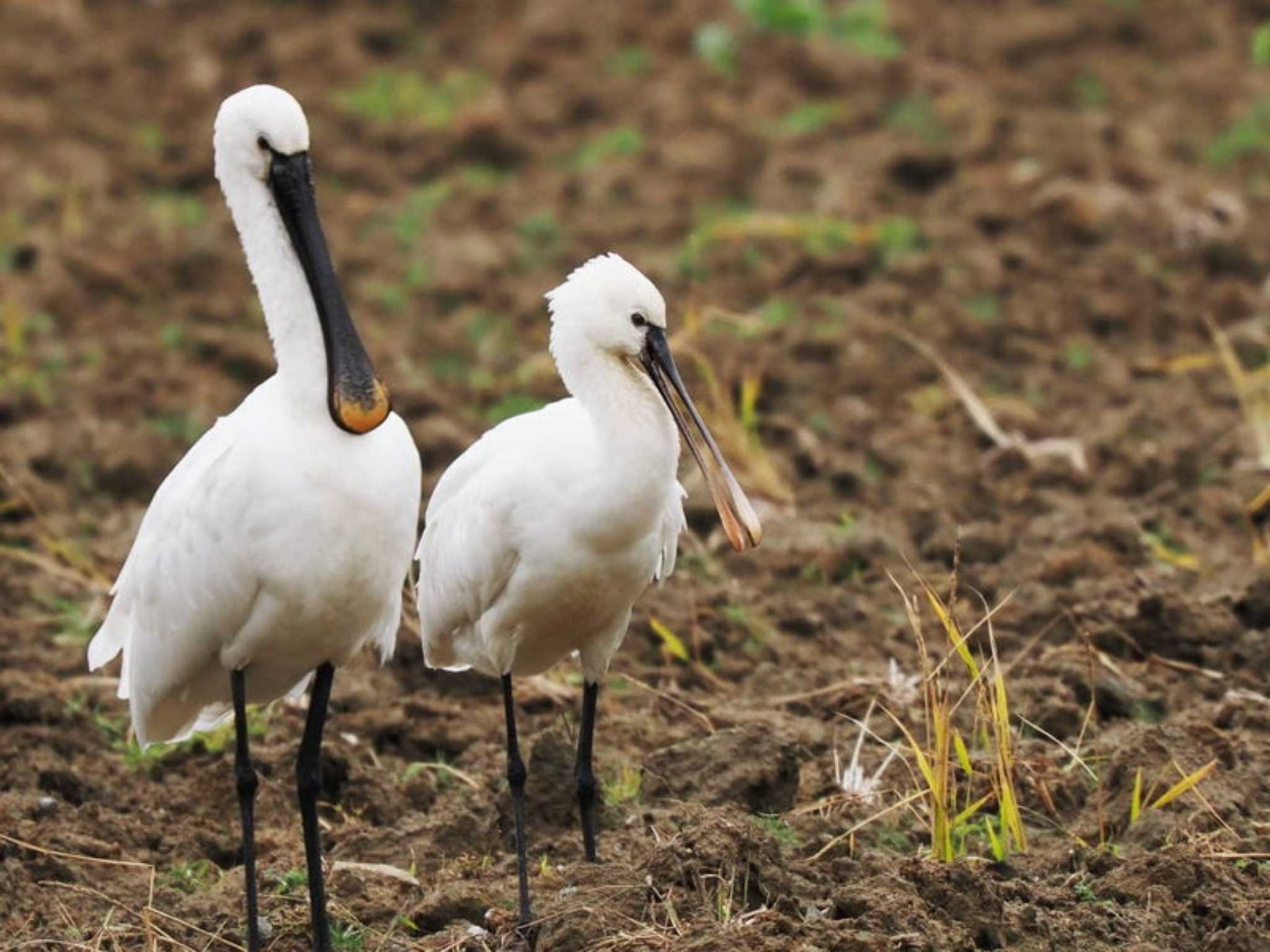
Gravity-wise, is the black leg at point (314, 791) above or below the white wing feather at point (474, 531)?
below

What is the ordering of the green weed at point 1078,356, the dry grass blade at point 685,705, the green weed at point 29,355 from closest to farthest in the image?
the dry grass blade at point 685,705, the green weed at point 29,355, the green weed at point 1078,356

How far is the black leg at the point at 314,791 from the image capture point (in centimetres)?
668

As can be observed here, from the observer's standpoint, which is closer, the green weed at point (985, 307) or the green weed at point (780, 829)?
the green weed at point (780, 829)

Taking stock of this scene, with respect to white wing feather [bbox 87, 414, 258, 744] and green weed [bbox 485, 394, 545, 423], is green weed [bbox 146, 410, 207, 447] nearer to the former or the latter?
green weed [bbox 485, 394, 545, 423]

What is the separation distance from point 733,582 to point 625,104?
7673mm

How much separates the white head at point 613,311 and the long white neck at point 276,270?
0.86m

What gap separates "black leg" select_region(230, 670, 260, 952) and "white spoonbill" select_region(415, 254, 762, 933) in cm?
74

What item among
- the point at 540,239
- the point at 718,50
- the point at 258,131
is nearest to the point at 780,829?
the point at 258,131

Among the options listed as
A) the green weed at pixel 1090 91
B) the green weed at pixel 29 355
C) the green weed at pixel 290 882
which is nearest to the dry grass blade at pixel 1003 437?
the green weed at pixel 29 355

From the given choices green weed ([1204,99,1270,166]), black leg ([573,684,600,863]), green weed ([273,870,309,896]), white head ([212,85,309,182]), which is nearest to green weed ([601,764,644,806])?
black leg ([573,684,600,863])

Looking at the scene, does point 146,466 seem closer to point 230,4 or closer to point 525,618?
point 525,618

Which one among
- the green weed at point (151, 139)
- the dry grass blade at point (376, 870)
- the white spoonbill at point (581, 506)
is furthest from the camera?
the green weed at point (151, 139)

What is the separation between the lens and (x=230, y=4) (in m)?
18.9

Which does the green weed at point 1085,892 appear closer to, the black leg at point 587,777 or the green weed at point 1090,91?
the black leg at point 587,777
